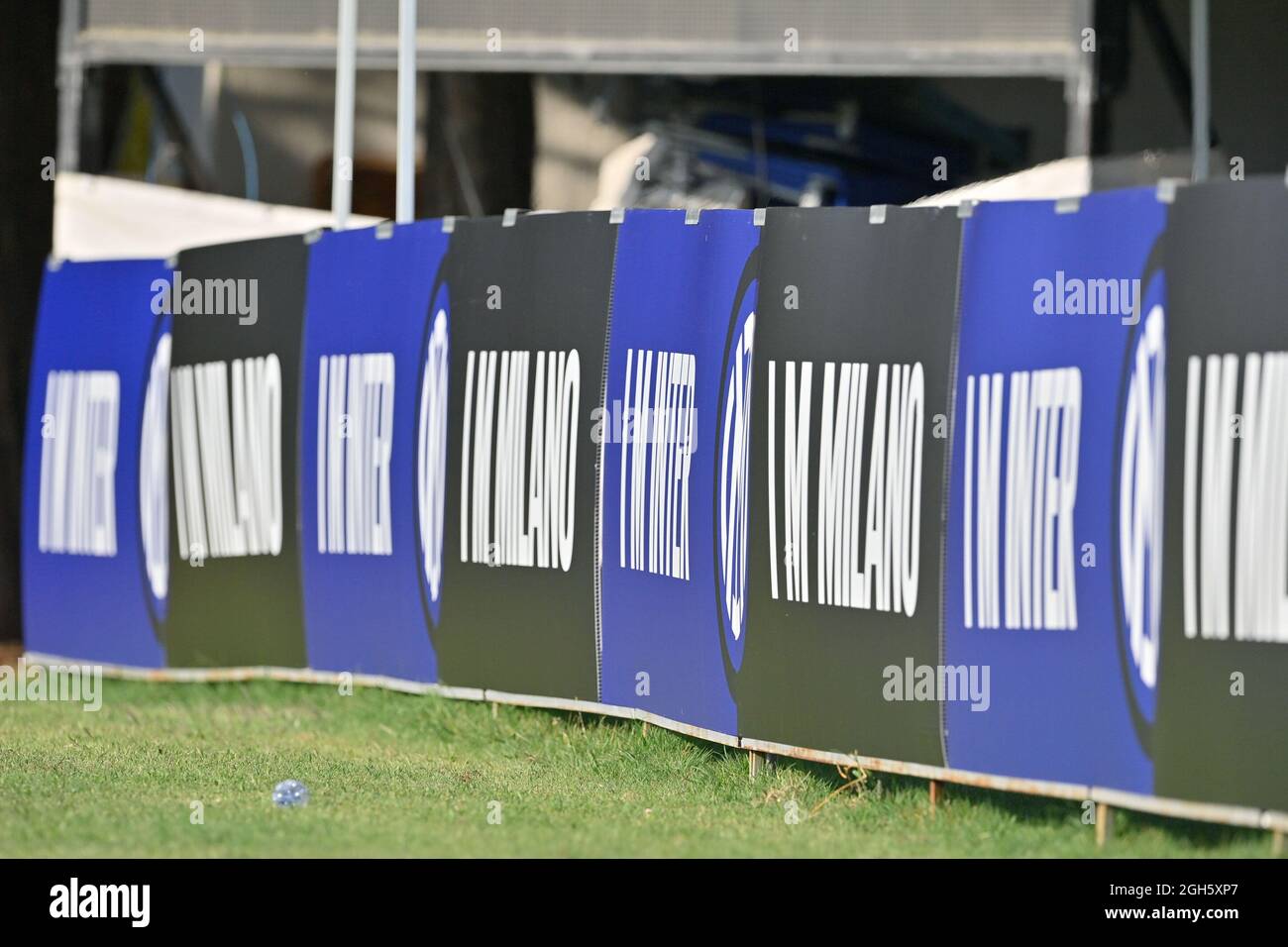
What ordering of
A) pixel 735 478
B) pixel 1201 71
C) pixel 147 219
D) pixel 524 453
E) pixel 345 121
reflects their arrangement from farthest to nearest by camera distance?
pixel 147 219
pixel 1201 71
pixel 345 121
pixel 524 453
pixel 735 478

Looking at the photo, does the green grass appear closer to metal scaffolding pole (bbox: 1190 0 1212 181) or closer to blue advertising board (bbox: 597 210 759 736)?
blue advertising board (bbox: 597 210 759 736)

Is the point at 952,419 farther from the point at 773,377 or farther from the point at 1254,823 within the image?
the point at 1254,823

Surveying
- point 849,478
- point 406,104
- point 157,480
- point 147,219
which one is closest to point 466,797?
point 849,478

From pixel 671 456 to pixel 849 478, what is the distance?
116cm

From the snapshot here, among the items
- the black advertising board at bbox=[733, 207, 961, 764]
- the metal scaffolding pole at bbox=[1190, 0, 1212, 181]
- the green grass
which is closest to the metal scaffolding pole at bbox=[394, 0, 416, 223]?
the green grass

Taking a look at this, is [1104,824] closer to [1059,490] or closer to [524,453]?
[1059,490]

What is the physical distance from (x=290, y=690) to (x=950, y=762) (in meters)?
4.47

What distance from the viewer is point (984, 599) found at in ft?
21.7

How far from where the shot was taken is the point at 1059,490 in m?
6.36

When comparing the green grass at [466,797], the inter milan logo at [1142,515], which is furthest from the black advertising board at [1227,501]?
the green grass at [466,797]

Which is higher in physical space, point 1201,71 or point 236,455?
point 1201,71

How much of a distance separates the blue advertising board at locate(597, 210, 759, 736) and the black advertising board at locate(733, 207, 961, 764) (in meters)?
0.21
